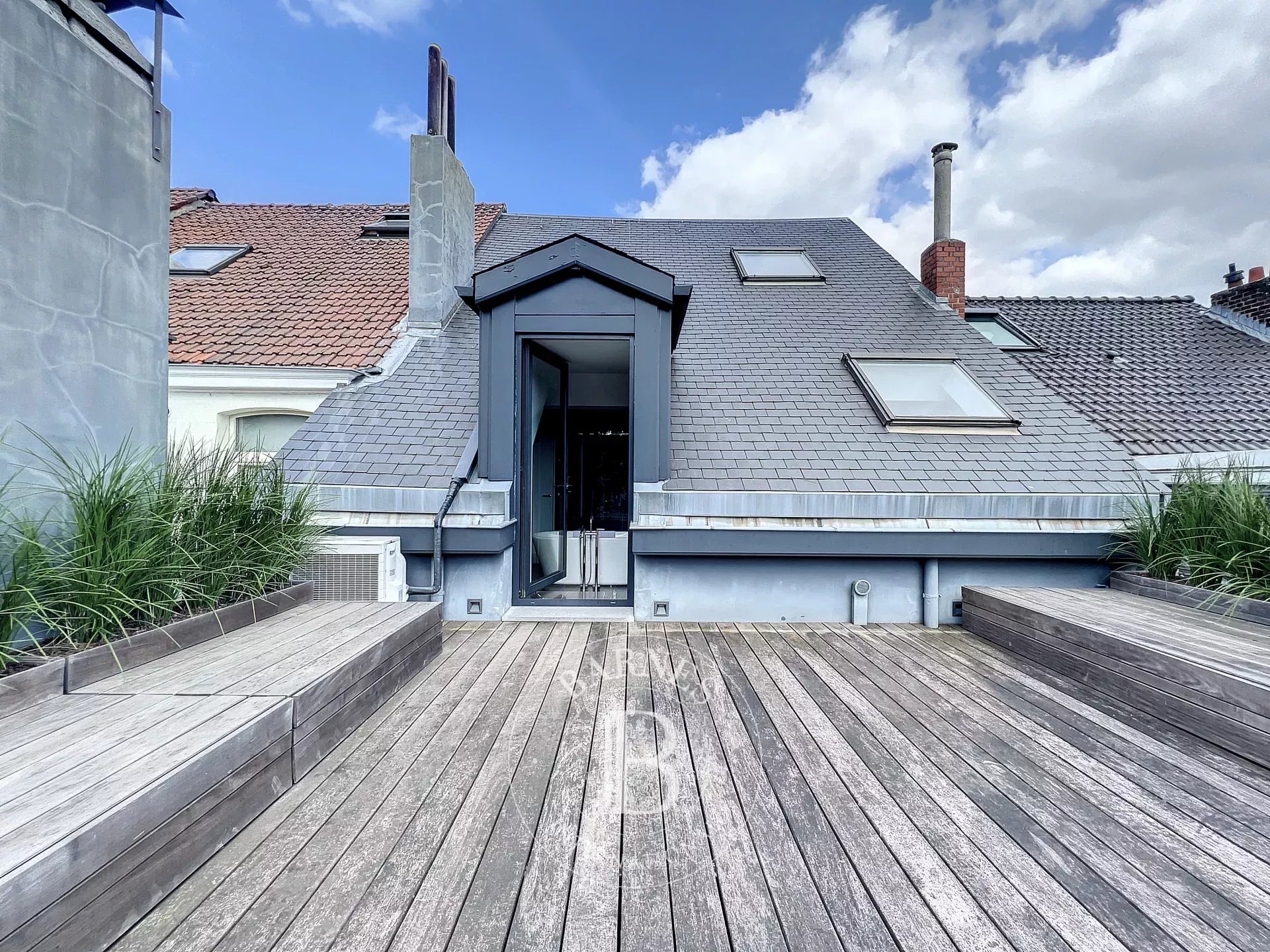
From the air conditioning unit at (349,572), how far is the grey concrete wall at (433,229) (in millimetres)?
3155

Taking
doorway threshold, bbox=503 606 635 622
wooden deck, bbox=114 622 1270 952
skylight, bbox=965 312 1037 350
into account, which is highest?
skylight, bbox=965 312 1037 350

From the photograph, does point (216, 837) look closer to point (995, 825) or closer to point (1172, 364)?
point (995, 825)

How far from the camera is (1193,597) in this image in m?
3.23

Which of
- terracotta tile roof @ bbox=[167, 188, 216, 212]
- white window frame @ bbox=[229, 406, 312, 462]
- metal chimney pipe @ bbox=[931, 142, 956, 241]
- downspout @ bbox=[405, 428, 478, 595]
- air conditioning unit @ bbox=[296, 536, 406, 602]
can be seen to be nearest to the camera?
air conditioning unit @ bbox=[296, 536, 406, 602]

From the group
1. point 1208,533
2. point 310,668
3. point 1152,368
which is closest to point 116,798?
point 310,668

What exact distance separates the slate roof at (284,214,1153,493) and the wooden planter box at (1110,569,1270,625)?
69 centimetres

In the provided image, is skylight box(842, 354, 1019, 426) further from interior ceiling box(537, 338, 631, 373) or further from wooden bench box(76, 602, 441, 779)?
wooden bench box(76, 602, 441, 779)

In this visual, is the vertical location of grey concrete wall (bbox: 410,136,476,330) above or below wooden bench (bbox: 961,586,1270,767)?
above

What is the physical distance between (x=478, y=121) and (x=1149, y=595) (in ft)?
29.3

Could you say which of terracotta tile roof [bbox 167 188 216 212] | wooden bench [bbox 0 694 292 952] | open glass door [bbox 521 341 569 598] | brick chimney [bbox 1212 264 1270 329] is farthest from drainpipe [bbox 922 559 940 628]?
terracotta tile roof [bbox 167 188 216 212]

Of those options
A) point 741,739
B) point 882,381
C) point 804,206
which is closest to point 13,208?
point 741,739

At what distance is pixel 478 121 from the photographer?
7.38 m

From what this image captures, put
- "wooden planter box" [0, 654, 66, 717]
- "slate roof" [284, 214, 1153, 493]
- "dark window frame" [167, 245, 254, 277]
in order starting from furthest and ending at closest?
1. "dark window frame" [167, 245, 254, 277]
2. "slate roof" [284, 214, 1153, 493]
3. "wooden planter box" [0, 654, 66, 717]

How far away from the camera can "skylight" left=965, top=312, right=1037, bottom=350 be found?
24.5ft
